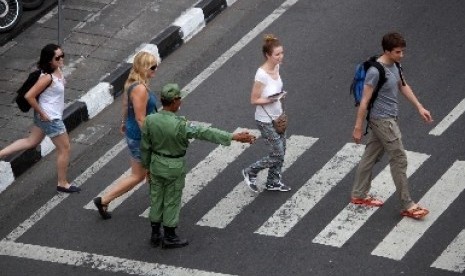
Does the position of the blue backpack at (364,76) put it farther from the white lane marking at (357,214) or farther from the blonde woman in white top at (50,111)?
the blonde woman in white top at (50,111)

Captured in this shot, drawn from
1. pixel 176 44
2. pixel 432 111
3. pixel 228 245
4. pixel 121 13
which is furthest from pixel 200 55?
pixel 228 245

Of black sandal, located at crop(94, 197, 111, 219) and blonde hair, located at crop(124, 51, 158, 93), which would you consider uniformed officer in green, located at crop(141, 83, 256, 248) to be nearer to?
blonde hair, located at crop(124, 51, 158, 93)

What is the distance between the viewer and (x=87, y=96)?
14203mm

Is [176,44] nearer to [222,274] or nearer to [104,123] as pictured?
[104,123]

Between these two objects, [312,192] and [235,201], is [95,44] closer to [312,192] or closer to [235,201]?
[235,201]

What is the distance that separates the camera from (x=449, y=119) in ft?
43.9

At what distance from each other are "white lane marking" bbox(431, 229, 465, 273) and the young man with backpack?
1.75ft

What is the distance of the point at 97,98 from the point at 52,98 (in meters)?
2.00

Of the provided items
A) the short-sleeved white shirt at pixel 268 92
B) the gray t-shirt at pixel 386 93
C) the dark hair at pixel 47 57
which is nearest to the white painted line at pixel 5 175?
the dark hair at pixel 47 57

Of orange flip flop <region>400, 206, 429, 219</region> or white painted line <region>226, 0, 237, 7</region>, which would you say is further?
white painted line <region>226, 0, 237, 7</region>

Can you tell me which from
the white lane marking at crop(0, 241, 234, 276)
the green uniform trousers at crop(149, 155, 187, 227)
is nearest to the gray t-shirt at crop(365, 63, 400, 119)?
the green uniform trousers at crop(149, 155, 187, 227)

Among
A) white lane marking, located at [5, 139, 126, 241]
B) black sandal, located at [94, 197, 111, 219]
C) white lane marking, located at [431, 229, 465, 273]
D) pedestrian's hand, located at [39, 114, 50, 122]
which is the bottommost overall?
white lane marking, located at [5, 139, 126, 241]

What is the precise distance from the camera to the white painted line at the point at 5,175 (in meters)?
12.8

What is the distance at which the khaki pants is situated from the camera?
11.5 meters
